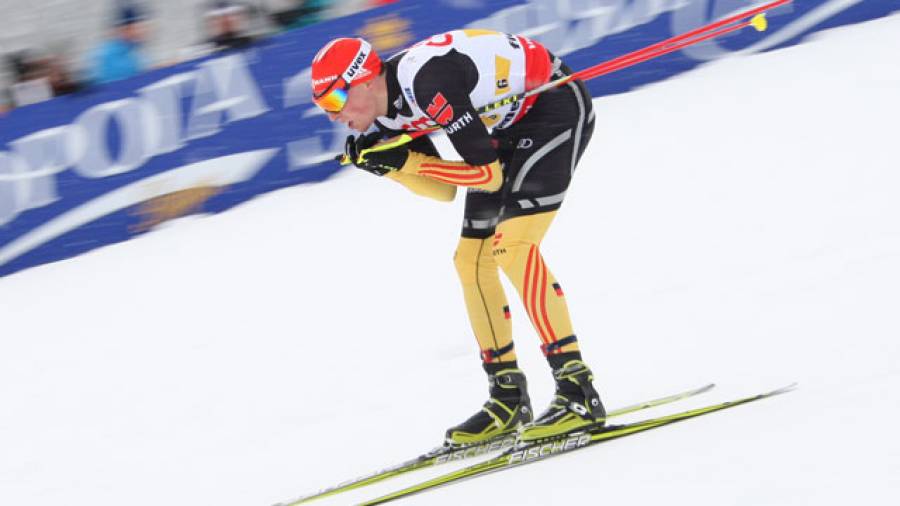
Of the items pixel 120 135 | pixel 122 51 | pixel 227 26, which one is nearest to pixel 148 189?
pixel 120 135

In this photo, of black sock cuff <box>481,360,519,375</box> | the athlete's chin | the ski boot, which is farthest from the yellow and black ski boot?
the athlete's chin

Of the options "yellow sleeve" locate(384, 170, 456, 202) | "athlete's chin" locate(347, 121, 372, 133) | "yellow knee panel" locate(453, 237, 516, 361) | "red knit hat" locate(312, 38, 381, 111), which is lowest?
"yellow knee panel" locate(453, 237, 516, 361)

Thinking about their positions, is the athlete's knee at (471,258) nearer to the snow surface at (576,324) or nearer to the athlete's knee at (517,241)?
the athlete's knee at (517,241)

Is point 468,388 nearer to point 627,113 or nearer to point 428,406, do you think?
point 428,406

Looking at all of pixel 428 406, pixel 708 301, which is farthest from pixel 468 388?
pixel 708 301

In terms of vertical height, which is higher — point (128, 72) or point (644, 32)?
point (128, 72)

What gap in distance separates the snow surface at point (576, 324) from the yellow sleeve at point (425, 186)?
41.6 inches

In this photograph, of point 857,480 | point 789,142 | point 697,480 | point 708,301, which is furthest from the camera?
point 789,142

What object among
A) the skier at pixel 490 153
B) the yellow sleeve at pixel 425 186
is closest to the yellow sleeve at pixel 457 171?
the skier at pixel 490 153

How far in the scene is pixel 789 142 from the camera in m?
7.86

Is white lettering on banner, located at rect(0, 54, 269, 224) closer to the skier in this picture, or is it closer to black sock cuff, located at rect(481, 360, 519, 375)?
the skier

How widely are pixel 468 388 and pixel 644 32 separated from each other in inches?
208

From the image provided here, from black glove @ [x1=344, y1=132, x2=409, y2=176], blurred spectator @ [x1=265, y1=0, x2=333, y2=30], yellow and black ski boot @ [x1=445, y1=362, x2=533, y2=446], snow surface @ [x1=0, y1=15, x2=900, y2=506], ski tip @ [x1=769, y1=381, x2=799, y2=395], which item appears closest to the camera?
snow surface @ [x1=0, y1=15, x2=900, y2=506]

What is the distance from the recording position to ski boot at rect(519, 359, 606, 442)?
414cm
